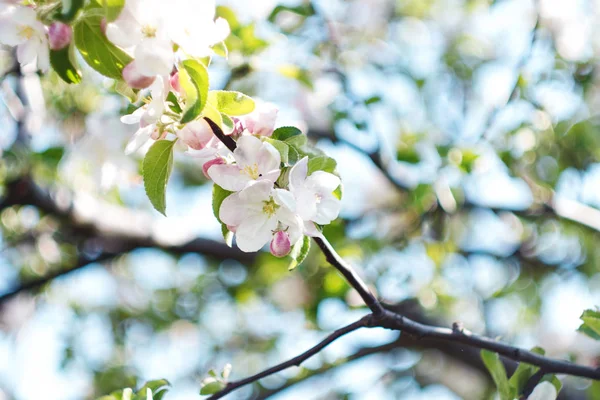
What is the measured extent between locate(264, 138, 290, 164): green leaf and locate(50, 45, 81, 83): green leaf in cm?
21

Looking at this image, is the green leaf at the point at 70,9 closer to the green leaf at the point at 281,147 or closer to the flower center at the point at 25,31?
the flower center at the point at 25,31

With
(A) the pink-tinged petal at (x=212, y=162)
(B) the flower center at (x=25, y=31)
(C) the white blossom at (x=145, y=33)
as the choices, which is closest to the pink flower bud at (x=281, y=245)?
(A) the pink-tinged petal at (x=212, y=162)

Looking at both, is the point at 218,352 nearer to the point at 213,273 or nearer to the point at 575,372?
the point at 213,273

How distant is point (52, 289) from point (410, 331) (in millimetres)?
2334

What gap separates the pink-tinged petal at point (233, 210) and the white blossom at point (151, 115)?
0.35 ft

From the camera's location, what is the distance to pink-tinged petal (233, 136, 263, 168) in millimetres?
650

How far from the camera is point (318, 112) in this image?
2.38 metres

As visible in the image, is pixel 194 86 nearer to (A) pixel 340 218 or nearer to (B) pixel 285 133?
(B) pixel 285 133

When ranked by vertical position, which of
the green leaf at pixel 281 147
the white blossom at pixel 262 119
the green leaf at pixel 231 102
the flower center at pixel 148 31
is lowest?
the green leaf at pixel 281 147

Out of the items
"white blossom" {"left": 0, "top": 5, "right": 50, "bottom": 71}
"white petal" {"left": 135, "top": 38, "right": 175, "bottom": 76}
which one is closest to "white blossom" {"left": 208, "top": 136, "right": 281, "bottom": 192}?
"white petal" {"left": 135, "top": 38, "right": 175, "bottom": 76}

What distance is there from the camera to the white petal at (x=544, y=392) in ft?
2.69

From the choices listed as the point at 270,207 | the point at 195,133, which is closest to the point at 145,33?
the point at 195,133

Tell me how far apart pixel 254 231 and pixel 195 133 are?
0.13m

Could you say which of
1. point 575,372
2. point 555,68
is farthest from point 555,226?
point 575,372
